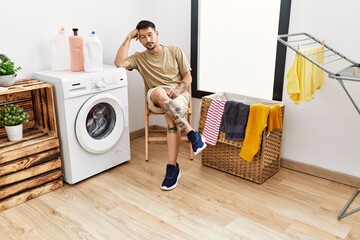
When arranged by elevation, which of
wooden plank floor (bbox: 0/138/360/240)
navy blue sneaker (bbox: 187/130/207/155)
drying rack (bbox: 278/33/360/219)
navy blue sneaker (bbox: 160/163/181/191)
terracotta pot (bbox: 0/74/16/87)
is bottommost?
wooden plank floor (bbox: 0/138/360/240)

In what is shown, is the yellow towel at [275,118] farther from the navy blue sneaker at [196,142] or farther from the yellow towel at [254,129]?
the navy blue sneaker at [196,142]

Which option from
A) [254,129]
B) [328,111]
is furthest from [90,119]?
[328,111]

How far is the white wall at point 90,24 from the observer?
7.97 ft

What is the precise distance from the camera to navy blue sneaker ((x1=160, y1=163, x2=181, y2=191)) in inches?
96.1

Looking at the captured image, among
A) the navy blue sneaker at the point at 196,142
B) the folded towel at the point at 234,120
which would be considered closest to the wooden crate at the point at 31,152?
the navy blue sneaker at the point at 196,142

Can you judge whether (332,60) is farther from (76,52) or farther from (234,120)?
(76,52)

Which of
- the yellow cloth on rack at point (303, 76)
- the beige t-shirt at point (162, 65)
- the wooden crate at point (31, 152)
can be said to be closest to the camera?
the yellow cloth on rack at point (303, 76)

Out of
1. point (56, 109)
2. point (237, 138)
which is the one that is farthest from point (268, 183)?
point (56, 109)

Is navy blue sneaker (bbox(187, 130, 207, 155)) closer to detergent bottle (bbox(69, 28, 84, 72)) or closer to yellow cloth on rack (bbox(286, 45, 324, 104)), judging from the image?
yellow cloth on rack (bbox(286, 45, 324, 104))

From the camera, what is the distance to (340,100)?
238 cm

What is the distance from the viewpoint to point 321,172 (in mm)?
2586

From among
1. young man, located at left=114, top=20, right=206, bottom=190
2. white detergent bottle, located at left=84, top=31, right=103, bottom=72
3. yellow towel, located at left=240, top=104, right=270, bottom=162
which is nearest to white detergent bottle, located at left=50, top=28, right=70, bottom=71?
white detergent bottle, located at left=84, top=31, right=103, bottom=72

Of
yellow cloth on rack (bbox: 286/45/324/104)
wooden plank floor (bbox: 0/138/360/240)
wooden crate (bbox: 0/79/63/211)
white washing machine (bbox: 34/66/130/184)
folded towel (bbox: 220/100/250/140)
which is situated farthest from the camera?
folded towel (bbox: 220/100/250/140)

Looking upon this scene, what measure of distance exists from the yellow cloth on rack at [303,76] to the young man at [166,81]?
75 centimetres
